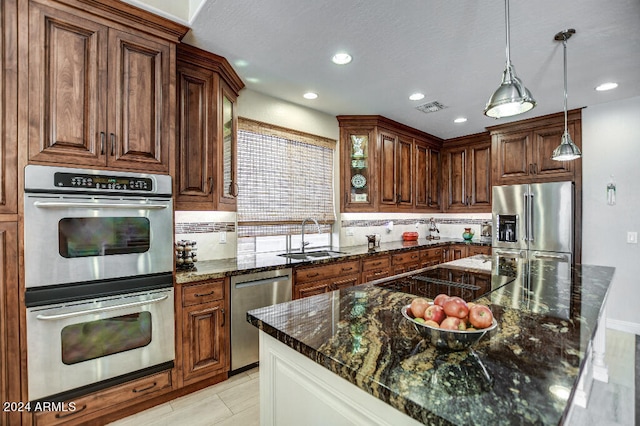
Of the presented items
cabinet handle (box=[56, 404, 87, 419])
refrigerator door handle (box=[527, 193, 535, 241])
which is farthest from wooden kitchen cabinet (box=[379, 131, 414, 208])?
cabinet handle (box=[56, 404, 87, 419])

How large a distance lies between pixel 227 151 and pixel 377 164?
2205 millimetres

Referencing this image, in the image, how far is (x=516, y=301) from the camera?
1554mm

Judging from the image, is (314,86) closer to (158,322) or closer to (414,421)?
(158,322)

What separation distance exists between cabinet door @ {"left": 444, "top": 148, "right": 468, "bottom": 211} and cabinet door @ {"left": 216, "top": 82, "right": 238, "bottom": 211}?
157 inches

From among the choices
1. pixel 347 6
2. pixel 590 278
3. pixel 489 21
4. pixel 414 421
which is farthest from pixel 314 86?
pixel 414 421

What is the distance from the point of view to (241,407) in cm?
217

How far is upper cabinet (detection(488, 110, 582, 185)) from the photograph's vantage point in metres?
4.00

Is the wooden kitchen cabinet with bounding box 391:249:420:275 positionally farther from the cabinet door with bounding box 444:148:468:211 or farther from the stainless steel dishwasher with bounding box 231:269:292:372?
the stainless steel dishwasher with bounding box 231:269:292:372

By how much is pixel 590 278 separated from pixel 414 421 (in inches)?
→ 79.3

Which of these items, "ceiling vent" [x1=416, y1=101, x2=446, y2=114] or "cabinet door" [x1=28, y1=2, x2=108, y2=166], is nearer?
"cabinet door" [x1=28, y1=2, x2=108, y2=166]

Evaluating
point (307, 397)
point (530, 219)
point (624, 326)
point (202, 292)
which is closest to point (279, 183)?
point (202, 292)

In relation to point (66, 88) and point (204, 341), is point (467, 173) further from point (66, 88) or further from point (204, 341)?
point (66, 88)

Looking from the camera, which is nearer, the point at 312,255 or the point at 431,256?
the point at 312,255

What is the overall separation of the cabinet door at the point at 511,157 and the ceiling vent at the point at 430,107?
139 centimetres
